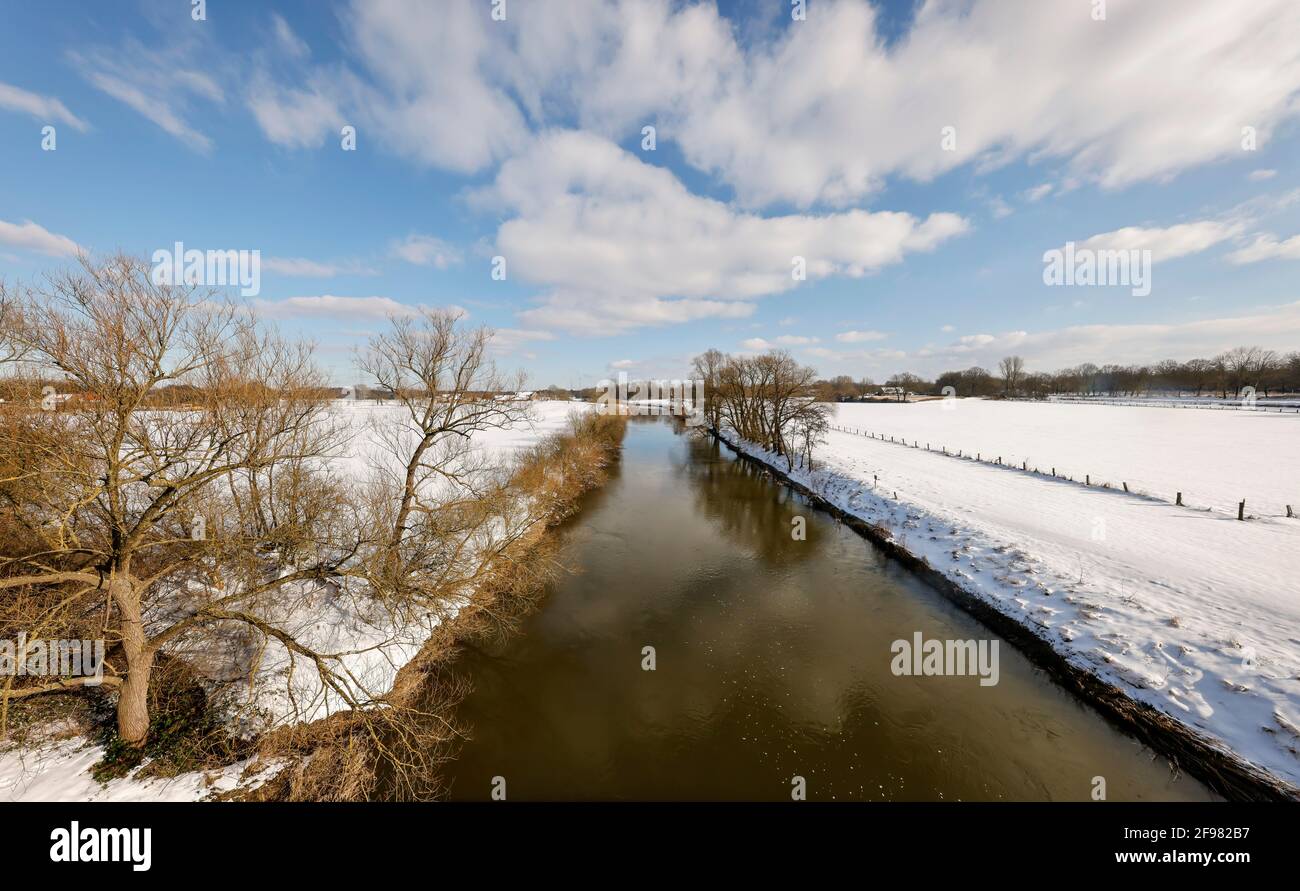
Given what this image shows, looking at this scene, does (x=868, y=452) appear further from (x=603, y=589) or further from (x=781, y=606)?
(x=603, y=589)

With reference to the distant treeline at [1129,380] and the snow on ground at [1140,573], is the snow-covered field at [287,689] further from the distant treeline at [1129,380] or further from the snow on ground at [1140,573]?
the distant treeline at [1129,380]

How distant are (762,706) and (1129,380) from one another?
151662 mm

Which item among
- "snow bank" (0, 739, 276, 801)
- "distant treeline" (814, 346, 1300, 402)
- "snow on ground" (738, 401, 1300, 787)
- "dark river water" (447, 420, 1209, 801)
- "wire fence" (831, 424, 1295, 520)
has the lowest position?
"dark river water" (447, 420, 1209, 801)

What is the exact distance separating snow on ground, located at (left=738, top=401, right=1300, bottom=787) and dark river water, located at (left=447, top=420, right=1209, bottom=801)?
1422 millimetres

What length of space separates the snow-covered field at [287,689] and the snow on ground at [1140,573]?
15.4 m

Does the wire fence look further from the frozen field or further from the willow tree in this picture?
the willow tree

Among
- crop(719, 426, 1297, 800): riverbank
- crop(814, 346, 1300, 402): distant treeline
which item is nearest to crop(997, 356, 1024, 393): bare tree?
crop(814, 346, 1300, 402): distant treeline

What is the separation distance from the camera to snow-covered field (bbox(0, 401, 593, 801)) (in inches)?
244

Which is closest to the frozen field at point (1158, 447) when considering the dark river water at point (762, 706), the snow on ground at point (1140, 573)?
the snow on ground at point (1140, 573)

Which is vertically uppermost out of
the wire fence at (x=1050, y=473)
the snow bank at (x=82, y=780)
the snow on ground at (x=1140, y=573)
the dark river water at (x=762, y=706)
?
the wire fence at (x=1050, y=473)

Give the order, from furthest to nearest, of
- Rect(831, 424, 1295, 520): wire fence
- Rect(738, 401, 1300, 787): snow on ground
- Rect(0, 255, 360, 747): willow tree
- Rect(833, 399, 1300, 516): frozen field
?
Rect(833, 399, 1300, 516): frozen field
Rect(831, 424, 1295, 520): wire fence
Rect(738, 401, 1300, 787): snow on ground
Rect(0, 255, 360, 747): willow tree

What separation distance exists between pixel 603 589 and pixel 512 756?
6486mm

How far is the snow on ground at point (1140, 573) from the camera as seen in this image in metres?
7.93
